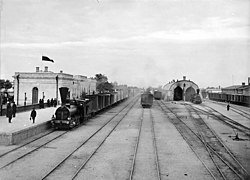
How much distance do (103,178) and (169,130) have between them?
11.7m

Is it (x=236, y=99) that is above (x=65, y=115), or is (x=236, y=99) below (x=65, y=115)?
above

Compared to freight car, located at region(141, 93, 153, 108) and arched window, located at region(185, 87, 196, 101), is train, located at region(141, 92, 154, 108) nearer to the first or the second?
freight car, located at region(141, 93, 153, 108)

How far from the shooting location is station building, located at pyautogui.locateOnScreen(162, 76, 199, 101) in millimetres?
55719

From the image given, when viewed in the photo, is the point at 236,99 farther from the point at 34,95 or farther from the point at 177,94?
the point at 34,95

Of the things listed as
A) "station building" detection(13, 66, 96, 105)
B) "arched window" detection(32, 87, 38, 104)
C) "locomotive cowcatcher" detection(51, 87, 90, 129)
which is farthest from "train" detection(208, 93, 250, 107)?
"arched window" detection(32, 87, 38, 104)

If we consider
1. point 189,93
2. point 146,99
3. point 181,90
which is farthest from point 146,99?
point 181,90

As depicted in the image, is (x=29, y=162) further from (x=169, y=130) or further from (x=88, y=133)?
(x=169, y=130)

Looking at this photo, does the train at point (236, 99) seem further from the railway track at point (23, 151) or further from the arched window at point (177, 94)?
the railway track at point (23, 151)

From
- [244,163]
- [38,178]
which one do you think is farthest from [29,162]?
[244,163]

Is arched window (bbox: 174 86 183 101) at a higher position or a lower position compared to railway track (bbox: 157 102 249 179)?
higher

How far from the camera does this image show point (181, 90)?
61.5m

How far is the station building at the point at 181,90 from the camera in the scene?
55719mm

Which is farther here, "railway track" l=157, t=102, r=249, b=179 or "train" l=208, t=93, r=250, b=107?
"train" l=208, t=93, r=250, b=107

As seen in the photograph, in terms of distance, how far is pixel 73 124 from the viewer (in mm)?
19812
